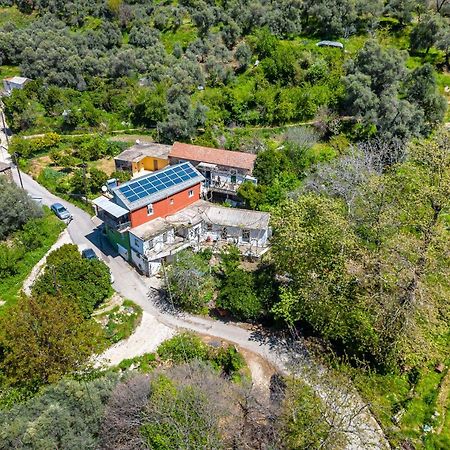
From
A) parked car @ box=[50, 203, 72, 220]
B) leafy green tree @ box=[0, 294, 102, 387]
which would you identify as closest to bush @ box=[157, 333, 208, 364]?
leafy green tree @ box=[0, 294, 102, 387]

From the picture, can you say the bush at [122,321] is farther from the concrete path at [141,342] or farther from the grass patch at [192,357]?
the grass patch at [192,357]

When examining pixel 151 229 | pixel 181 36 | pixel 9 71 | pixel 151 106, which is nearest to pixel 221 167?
pixel 151 229

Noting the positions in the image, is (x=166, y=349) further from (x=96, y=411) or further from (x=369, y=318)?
(x=369, y=318)

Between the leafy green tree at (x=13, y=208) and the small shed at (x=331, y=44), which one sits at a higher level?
the small shed at (x=331, y=44)

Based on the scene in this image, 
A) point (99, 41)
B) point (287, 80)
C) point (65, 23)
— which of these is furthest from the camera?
point (65, 23)

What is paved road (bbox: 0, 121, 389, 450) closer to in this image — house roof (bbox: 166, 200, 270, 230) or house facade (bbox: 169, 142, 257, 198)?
house roof (bbox: 166, 200, 270, 230)

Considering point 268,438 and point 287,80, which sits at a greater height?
point 287,80

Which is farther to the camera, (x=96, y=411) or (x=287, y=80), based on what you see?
(x=287, y=80)

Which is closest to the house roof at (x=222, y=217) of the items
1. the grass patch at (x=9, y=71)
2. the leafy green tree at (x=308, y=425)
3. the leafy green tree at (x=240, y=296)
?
the leafy green tree at (x=240, y=296)

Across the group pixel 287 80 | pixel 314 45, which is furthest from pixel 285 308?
pixel 314 45
